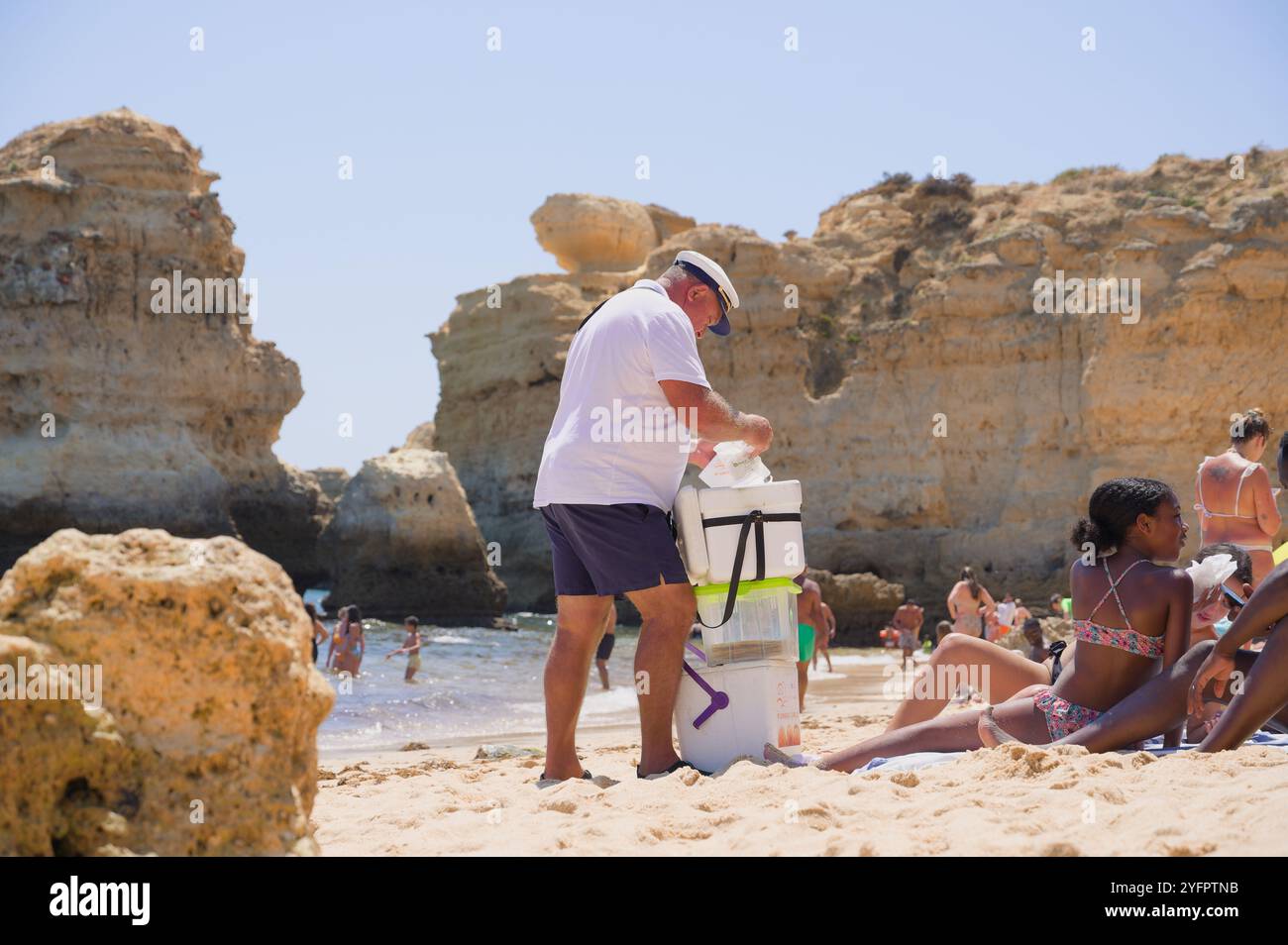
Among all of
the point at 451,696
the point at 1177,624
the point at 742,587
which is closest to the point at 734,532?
the point at 742,587

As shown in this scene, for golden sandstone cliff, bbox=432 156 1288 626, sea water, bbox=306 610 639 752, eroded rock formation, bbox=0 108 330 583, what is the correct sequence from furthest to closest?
1. eroded rock formation, bbox=0 108 330 583
2. golden sandstone cliff, bbox=432 156 1288 626
3. sea water, bbox=306 610 639 752

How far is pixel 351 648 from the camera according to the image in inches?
508

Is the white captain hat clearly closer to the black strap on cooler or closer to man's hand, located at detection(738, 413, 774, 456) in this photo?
man's hand, located at detection(738, 413, 774, 456)

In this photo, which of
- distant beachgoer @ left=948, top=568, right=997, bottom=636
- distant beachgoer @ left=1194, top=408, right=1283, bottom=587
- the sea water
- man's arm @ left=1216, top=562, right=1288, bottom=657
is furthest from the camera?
distant beachgoer @ left=948, top=568, right=997, bottom=636

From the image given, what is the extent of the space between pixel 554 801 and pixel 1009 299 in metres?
22.2

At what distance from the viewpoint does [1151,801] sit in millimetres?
2826

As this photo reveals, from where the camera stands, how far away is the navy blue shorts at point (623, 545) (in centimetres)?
389

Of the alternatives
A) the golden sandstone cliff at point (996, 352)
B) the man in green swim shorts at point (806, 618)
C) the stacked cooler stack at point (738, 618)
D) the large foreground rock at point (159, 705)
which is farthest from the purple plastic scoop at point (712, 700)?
the golden sandstone cliff at point (996, 352)

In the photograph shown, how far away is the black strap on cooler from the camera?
159 inches

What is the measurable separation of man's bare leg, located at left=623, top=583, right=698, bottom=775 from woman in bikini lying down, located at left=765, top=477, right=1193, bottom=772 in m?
0.37

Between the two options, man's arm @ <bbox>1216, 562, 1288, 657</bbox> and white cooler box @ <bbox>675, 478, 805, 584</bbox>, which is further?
white cooler box @ <bbox>675, 478, 805, 584</bbox>

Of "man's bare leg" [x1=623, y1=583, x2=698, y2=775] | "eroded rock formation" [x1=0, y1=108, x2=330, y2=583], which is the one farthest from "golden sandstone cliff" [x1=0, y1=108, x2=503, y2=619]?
"man's bare leg" [x1=623, y1=583, x2=698, y2=775]

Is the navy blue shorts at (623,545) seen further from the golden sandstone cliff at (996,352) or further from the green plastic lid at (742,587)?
the golden sandstone cliff at (996,352)

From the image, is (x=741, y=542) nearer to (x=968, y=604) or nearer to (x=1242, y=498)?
(x=1242, y=498)
